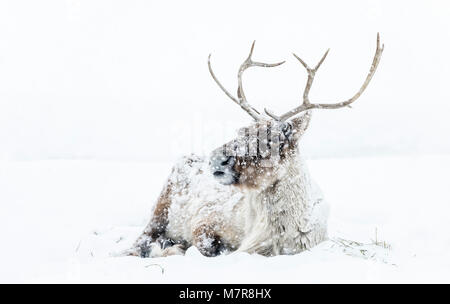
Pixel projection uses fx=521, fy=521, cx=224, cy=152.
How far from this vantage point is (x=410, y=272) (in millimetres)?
3561

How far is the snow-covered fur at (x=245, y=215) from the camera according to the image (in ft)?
14.1

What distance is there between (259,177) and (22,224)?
278 centimetres

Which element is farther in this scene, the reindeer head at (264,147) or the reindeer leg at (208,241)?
the reindeer leg at (208,241)

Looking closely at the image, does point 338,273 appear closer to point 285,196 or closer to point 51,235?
point 285,196

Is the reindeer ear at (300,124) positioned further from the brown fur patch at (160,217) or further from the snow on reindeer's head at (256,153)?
the brown fur patch at (160,217)

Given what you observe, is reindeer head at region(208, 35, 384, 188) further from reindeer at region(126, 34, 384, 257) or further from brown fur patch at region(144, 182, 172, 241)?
brown fur patch at region(144, 182, 172, 241)

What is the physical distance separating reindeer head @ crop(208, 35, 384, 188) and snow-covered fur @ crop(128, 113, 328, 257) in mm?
12

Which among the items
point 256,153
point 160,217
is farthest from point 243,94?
point 160,217

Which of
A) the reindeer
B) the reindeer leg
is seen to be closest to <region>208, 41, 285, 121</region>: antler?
the reindeer

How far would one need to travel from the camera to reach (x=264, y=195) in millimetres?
4379

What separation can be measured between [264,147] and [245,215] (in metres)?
0.73

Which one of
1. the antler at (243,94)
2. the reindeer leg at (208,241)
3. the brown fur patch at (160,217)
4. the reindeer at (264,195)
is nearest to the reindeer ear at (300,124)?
the reindeer at (264,195)

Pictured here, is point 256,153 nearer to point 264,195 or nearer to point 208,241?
point 264,195

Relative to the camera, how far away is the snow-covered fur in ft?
14.1
